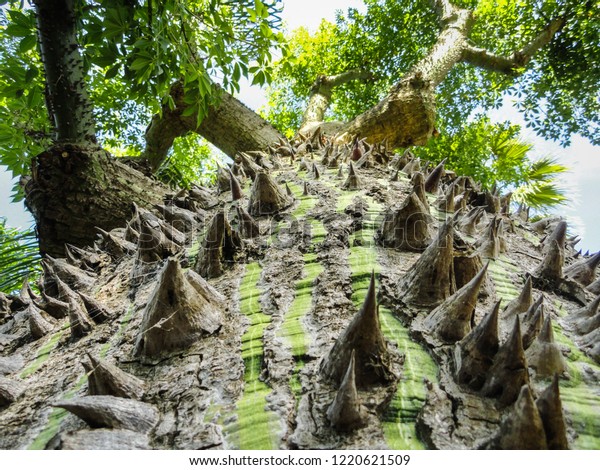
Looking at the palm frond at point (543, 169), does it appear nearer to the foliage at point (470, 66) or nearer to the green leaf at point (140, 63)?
the foliage at point (470, 66)

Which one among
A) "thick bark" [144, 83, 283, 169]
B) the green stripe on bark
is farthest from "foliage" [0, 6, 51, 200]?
the green stripe on bark

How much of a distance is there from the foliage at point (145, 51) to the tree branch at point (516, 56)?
5.15 m

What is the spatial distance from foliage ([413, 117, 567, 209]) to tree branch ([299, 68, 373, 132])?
2.48 m

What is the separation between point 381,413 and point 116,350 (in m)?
0.86

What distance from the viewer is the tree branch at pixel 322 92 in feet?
24.1

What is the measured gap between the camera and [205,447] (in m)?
0.88

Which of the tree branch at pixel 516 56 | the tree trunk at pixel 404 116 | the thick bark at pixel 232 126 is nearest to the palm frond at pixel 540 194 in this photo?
the tree branch at pixel 516 56

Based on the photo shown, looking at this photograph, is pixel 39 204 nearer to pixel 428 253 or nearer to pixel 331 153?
pixel 331 153

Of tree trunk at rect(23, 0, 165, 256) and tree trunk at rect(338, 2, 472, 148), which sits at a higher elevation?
tree trunk at rect(338, 2, 472, 148)

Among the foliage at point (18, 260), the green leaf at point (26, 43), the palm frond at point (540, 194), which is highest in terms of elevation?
the palm frond at point (540, 194)

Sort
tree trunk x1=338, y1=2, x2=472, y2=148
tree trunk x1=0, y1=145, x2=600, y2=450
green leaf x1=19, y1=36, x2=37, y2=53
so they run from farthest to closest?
tree trunk x1=338, y1=2, x2=472, y2=148
green leaf x1=19, y1=36, x2=37, y2=53
tree trunk x1=0, y1=145, x2=600, y2=450

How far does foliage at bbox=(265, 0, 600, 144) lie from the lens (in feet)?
23.8

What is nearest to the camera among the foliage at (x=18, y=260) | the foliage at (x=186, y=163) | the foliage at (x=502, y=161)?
the foliage at (x=18, y=260)

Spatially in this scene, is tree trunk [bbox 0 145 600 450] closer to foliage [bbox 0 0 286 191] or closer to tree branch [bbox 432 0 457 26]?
foliage [bbox 0 0 286 191]
